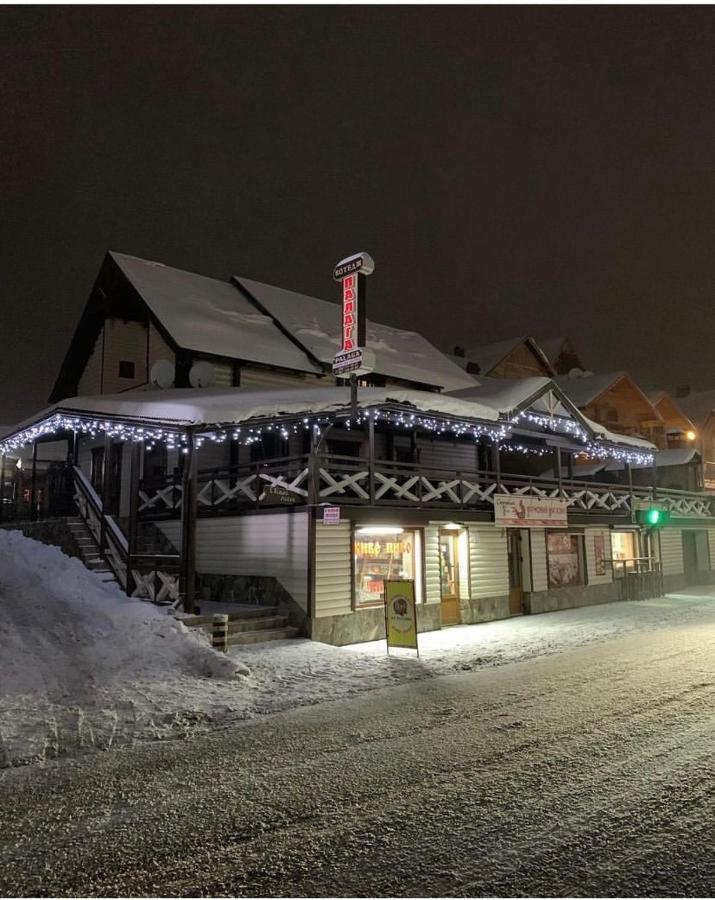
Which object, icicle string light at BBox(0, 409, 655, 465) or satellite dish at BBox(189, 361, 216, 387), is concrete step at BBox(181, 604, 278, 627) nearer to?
icicle string light at BBox(0, 409, 655, 465)

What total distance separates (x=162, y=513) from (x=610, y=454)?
1801 centimetres

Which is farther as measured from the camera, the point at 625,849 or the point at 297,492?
the point at 297,492

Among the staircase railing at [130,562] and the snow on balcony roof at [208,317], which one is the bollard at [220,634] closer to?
the staircase railing at [130,562]

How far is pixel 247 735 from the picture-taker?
769cm

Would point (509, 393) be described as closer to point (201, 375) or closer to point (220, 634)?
point (201, 375)

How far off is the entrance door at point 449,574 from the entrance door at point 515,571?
271 cm

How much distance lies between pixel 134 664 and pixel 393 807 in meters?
6.42

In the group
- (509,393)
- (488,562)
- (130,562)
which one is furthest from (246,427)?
(509,393)

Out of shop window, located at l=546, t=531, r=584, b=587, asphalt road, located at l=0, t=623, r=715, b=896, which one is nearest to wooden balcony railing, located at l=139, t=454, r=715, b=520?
shop window, located at l=546, t=531, r=584, b=587

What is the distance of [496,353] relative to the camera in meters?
39.2

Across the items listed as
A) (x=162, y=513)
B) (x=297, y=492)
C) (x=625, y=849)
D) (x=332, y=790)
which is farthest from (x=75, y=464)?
(x=625, y=849)

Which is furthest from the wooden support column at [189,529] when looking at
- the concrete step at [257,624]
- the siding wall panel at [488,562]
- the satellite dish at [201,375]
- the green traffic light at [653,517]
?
the green traffic light at [653,517]

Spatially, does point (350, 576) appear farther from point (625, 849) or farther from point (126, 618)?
point (625, 849)

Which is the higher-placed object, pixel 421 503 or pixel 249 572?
pixel 421 503
